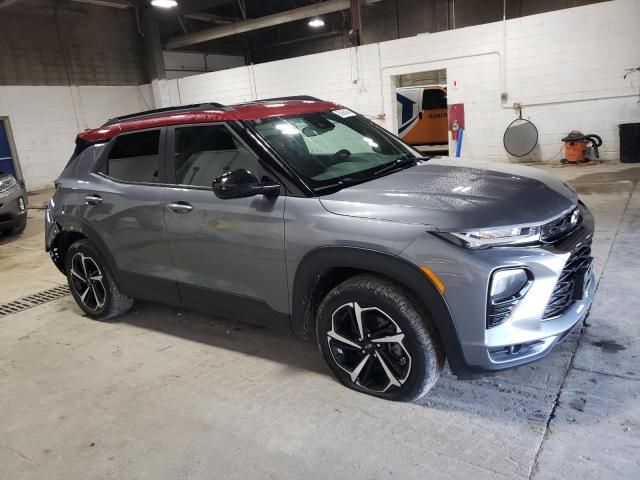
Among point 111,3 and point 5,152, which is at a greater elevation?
point 111,3

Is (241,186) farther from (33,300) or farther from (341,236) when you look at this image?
(33,300)

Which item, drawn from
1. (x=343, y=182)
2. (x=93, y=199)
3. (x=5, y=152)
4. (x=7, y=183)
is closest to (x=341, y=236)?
(x=343, y=182)

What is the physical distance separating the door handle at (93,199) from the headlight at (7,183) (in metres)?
4.96

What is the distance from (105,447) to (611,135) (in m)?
11.0

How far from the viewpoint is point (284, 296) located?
2959 millimetres

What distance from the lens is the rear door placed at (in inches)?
139

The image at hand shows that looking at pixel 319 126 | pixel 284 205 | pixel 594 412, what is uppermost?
pixel 319 126

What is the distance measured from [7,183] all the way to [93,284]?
496 centimetres

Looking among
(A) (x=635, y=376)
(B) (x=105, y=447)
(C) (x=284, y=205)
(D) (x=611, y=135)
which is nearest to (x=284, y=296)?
(C) (x=284, y=205)

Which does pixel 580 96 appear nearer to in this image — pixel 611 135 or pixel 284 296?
pixel 611 135

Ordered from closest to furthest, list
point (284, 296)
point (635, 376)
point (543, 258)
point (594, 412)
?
1. point (543, 258)
2. point (594, 412)
3. point (635, 376)
4. point (284, 296)

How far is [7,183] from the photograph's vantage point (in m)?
8.01

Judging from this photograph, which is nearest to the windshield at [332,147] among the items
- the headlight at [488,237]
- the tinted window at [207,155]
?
the tinted window at [207,155]

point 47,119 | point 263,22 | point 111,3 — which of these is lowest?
point 47,119
